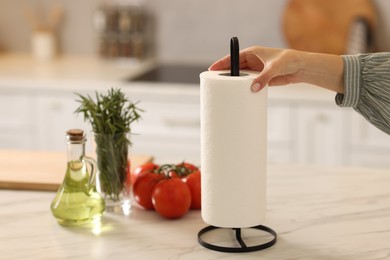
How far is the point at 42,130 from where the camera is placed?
11.9 ft

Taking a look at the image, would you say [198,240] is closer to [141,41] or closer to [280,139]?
[280,139]

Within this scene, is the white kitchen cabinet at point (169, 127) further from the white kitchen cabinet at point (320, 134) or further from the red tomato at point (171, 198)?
the red tomato at point (171, 198)

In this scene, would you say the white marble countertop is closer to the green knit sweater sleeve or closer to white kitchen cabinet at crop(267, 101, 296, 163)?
the green knit sweater sleeve

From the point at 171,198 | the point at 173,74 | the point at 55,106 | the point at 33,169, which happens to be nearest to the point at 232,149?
the point at 171,198

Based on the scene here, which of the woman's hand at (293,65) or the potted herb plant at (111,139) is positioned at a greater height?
the woman's hand at (293,65)

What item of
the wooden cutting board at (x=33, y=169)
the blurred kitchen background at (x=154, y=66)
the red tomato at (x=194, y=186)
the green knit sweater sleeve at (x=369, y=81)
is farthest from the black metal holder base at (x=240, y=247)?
the blurred kitchen background at (x=154, y=66)

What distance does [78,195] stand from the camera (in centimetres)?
173

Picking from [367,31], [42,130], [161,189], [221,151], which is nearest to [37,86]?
[42,130]

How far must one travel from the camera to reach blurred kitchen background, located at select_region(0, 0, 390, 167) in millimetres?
3369

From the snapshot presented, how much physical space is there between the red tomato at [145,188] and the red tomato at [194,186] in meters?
0.07

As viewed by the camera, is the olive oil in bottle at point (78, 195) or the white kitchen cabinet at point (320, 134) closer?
the olive oil in bottle at point (78, 195)

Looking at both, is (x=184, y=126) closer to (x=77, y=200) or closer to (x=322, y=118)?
(x=322, y=118)

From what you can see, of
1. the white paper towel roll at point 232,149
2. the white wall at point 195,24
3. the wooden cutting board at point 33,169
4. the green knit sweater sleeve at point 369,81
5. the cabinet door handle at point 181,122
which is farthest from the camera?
the white wall at point 195,24

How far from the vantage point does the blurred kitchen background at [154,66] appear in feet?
11.1
